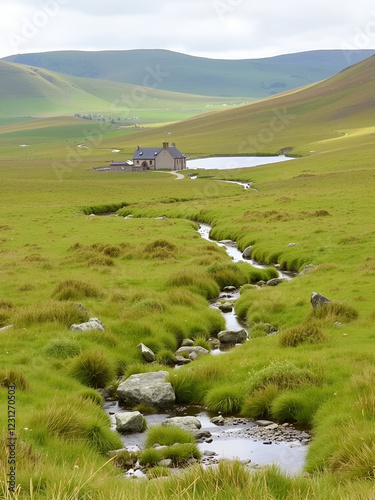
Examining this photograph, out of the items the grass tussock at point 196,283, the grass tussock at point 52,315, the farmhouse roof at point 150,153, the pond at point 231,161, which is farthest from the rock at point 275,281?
the farmhouse roof at point 150,153

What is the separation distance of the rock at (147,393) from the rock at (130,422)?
1.35 metres

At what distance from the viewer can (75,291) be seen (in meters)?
23.8

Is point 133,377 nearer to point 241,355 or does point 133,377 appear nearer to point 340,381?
point 241,355

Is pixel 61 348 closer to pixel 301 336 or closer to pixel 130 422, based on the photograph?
pixel 130 422

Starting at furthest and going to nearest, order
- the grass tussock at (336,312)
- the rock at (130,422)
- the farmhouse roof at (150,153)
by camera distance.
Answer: the farmhouse roof at (150,153) → the grass tussock at (336,312) → the rock at (130,422)

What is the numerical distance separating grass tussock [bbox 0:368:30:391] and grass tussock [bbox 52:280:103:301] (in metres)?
9.00

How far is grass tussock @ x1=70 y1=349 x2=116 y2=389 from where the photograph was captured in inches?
635

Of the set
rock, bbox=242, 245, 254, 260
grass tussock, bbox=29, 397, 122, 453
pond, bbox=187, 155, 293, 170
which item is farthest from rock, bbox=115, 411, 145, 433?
pond, bbox=187, 155, 293, 170

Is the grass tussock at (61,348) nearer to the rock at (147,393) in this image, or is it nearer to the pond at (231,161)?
the rock at (147,393)

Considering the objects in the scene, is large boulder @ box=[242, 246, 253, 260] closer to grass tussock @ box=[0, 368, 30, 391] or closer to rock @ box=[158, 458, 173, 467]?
grass tussock @ box=[0, 368, 30, 391]

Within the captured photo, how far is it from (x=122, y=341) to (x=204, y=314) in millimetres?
4538

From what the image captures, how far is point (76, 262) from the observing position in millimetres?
32938

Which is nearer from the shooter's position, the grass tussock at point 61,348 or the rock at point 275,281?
the grass tussock at point 61,348

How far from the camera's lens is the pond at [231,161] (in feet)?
471
